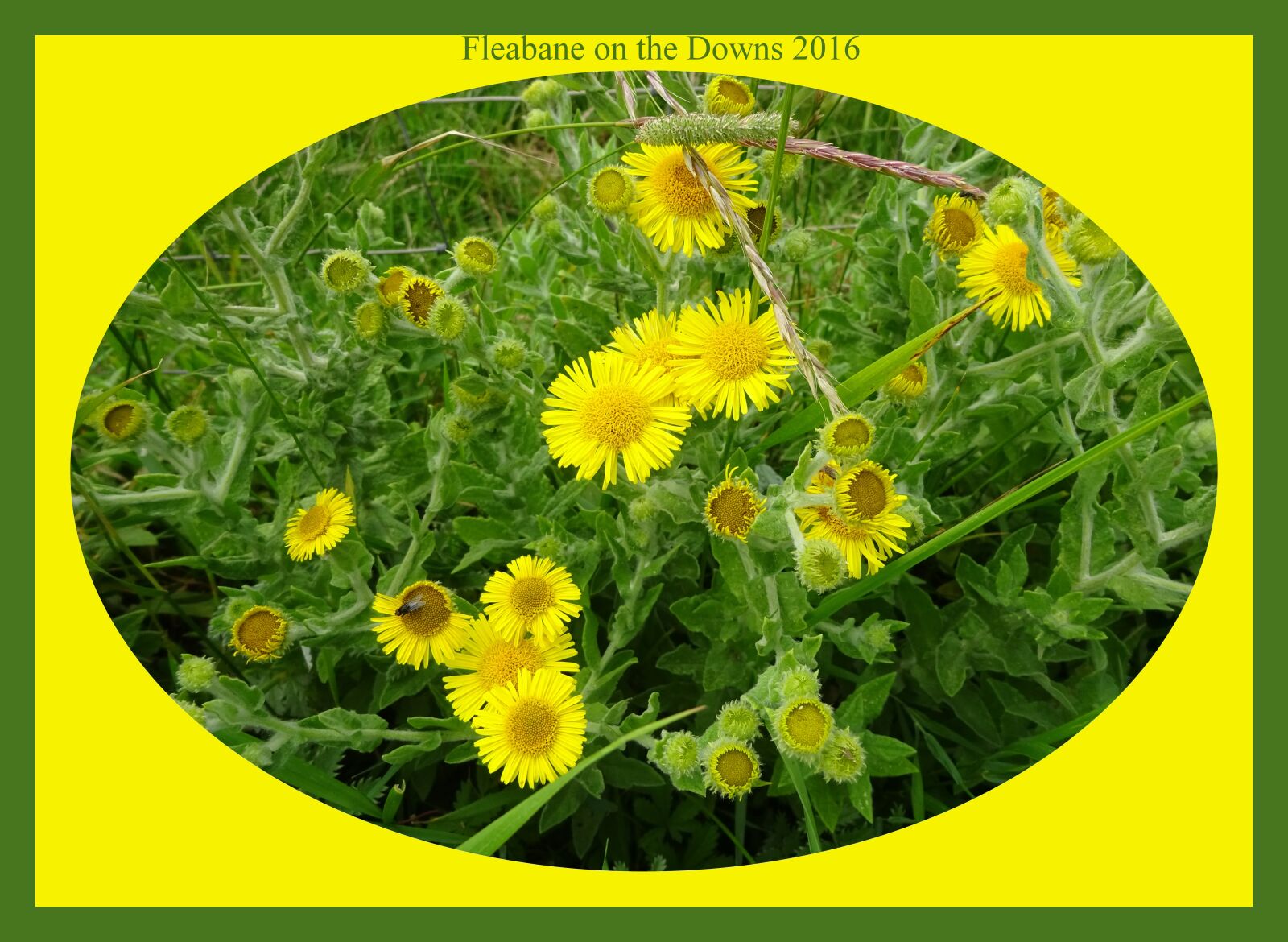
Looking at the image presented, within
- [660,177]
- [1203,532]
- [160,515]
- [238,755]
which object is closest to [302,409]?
[160,515]

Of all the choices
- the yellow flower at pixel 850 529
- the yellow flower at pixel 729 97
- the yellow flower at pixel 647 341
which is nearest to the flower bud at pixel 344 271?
the yellow flower at pixel 647 341

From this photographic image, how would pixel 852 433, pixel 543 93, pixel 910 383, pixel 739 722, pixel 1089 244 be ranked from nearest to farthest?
1. pixel 852 433
2. pixel 739 722
3. pixel 1089 244
4. pixel 910 383
5. pixel 543 93

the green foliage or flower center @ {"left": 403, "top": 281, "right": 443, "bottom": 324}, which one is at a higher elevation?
flower center @ {"left": 403, "top": 281, "right": 443, "bottom": 324}

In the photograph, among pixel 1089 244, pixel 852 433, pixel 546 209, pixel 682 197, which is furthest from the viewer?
pixel 546 209

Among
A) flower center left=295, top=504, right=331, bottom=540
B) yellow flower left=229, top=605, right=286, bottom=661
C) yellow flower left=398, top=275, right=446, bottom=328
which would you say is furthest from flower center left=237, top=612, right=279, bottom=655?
yellow flower left=398, top=275, right=446, bottom=328

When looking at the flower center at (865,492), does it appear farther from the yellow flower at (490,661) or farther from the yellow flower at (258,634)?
the yellow flower at (258,634)

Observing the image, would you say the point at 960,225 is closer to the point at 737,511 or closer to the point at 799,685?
the point at 737,511

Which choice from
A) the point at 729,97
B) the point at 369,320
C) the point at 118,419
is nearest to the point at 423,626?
the point at 369,320

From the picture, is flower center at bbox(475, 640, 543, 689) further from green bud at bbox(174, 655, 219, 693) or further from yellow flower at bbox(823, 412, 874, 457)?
yellow flower at bbox(823, 412, 874, 457)
